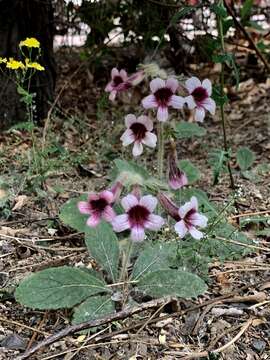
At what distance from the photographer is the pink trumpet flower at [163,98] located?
1870mm

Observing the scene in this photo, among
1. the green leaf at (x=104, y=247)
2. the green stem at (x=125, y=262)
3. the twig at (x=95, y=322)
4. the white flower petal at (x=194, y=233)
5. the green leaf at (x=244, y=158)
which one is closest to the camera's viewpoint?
the twig at (x=95, y=322)

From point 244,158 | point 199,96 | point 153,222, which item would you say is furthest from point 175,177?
point 244,158

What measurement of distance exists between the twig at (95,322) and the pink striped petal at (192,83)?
0.59 metres

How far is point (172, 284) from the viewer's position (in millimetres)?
1793

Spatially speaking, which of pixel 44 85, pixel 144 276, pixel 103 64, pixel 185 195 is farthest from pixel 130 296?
pixel 103 64

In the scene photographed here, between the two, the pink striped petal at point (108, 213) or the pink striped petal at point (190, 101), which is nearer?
the pink striped petal at point (108, 213)

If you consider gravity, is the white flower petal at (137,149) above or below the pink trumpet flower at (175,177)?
above

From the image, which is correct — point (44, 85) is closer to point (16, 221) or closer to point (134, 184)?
point (16, 221)

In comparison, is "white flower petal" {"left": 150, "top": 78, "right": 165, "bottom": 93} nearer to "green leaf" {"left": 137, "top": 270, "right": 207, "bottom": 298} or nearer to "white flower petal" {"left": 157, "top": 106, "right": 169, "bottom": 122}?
"white flower petal" {"left": 157, "top": 106, "right": 169, "bottom": 122}

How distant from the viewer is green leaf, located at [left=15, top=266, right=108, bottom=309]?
1734 millimetres

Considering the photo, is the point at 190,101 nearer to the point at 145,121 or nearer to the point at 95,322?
the point at 145,121

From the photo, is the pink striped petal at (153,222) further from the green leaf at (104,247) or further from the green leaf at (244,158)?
the green leaf at (244,158)

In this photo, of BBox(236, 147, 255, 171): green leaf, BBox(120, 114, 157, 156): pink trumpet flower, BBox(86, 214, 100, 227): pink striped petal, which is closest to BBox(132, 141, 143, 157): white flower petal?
BBox(120, 114, 157, 156): pink trumpet flower

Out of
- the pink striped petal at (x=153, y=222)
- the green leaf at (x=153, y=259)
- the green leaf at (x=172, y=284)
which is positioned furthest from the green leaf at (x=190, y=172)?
the pink striped petal at (x=153, y=222)
